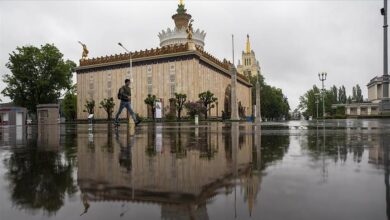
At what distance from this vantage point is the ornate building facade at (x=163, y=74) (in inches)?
1880

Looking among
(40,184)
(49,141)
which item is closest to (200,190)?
(40,184)

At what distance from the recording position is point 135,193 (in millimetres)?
2230

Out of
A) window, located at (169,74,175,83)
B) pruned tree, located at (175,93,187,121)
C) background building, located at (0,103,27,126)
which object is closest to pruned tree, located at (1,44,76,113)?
background building, located at (0,103,27,126)

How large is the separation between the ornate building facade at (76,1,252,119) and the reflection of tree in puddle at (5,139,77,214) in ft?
141

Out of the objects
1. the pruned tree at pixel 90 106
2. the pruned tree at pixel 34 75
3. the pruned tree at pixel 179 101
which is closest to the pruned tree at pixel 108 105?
the pruned tree at pixel 90 106

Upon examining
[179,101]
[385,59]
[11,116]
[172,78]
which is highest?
[172,78]

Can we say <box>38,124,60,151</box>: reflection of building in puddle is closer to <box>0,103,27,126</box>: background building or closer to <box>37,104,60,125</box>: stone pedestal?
<box>37,104,60,125</box>: stone pedestal

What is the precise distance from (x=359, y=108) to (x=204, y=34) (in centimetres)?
5793

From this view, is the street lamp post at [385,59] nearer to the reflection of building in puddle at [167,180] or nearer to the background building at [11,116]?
the reflection of building in puddle at [167,180]

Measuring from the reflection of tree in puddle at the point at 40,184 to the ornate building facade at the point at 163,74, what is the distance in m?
42.9

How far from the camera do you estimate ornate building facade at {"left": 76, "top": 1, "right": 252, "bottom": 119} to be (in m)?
47.8

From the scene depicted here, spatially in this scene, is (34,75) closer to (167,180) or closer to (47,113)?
(47,113)

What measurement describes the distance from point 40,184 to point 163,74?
4767 cm

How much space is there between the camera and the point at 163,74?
49656mm
